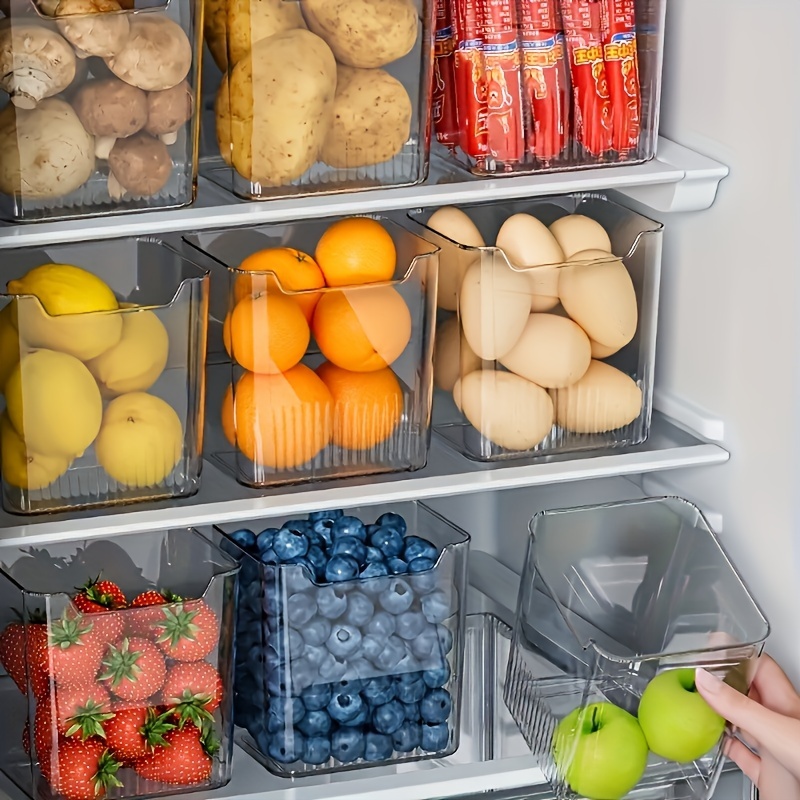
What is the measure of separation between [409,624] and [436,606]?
36 mm

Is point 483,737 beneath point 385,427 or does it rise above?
beneath

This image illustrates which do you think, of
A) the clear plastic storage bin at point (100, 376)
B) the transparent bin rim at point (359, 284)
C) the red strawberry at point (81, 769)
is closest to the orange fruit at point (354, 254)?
the transparent bin rim at point (359, 284)

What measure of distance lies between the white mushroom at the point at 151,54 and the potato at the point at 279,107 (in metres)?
0.07

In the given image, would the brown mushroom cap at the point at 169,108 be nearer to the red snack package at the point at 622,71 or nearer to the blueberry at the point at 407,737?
the red snack package at the point at 622,71

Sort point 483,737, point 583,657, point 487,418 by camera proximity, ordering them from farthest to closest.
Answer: point 483,737 < point 487,418 < point 583,657

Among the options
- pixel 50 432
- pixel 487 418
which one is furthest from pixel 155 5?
pixel 487 418

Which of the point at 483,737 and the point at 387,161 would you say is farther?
the point at 483,737

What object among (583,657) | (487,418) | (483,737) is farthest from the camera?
(483,737)

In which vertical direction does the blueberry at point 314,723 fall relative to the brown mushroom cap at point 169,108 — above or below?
below

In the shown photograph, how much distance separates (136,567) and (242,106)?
1.76 ft

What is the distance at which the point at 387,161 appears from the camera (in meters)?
1.40

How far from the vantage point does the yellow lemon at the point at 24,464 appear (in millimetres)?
1342

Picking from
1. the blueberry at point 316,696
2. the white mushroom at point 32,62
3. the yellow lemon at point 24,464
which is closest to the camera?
the white mushroom at point 32,62

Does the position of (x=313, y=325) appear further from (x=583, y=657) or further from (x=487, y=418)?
(x=583, y=657)
